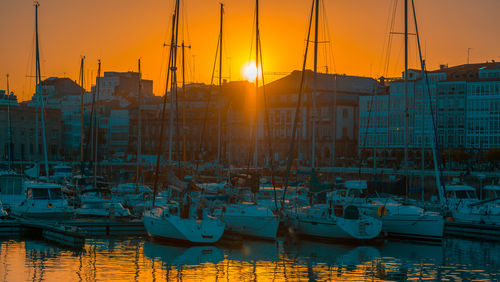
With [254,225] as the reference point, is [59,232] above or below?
below

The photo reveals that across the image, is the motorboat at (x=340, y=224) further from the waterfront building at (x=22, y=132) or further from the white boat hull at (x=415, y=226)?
the waterfront building at (x=22, y=132)

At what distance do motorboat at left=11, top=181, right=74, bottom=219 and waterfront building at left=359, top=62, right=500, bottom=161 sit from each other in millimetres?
52384

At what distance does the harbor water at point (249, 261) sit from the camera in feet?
89.1

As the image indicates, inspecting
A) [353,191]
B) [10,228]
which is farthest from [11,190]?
[353,191]

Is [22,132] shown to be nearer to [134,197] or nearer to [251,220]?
[134,197]

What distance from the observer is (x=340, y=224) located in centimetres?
3447

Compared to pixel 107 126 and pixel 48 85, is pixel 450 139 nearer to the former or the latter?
pixel 107 126

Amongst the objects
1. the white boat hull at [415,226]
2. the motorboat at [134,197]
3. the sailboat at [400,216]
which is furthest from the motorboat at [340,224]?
the motorboat at [134,197]

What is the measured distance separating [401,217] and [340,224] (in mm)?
3976

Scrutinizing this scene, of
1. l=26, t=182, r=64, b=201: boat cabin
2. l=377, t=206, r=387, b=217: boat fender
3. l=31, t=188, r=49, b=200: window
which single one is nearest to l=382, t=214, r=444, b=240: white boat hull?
l=377, t=206, r=387, b=217: boat fender

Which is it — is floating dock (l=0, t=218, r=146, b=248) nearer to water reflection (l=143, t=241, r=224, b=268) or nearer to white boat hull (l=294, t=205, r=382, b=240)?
Answer: water reflection (l=143, t=241, r=224, b=268)

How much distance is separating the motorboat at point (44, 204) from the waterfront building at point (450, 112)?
2062 inches

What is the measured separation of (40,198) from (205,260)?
12688 mm

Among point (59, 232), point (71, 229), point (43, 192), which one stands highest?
point (43, 192)
